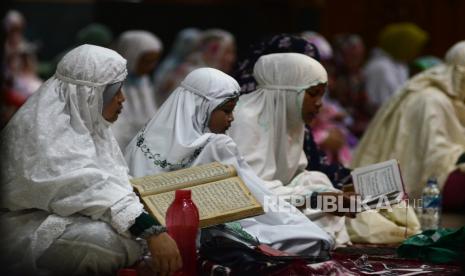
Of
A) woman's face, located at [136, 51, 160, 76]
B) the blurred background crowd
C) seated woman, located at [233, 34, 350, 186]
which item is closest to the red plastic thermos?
seated woman, located at [233, 34, 350, 186]

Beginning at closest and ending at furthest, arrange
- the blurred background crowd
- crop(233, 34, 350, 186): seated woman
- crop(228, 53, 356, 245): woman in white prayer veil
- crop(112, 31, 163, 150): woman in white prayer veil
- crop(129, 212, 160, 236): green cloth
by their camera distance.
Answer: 1. crop(129, 212, 160, 236): green cloth
2. crop(228, 53, 356, 245): woman in white prayer veil
3. crop(233, 34, 350, 186): seated woman
4. crop(112, 31, 163, 150): woman in white prayer veil
5. the blurred background crowd

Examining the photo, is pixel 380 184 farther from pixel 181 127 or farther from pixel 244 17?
pixel 244 17

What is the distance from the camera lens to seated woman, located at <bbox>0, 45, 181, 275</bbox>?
4.99 m

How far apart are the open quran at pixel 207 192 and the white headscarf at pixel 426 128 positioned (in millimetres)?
2867

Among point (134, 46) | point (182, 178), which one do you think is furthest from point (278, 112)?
Result: point (134, 46)

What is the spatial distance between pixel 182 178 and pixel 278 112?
4.11 ft

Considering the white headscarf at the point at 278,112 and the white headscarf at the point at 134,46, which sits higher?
the white headscarf at the point at 278,112

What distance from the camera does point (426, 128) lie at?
817cm

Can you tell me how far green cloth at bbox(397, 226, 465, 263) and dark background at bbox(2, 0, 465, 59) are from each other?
6.36 m

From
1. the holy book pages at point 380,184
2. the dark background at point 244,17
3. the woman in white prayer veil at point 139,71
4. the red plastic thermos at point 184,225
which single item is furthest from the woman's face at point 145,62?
the red plastic thermos at point 184,225

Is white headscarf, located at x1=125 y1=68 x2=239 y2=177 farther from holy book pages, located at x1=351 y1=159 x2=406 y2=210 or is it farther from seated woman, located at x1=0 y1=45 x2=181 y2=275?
holy book pages, located at x1=351 y1=159 x2=406 y2=210

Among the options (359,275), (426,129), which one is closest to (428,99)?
(426,129)

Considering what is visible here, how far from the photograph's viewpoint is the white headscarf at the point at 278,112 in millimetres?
6324

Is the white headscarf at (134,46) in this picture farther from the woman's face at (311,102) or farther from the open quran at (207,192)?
the open quran at (207,192)
